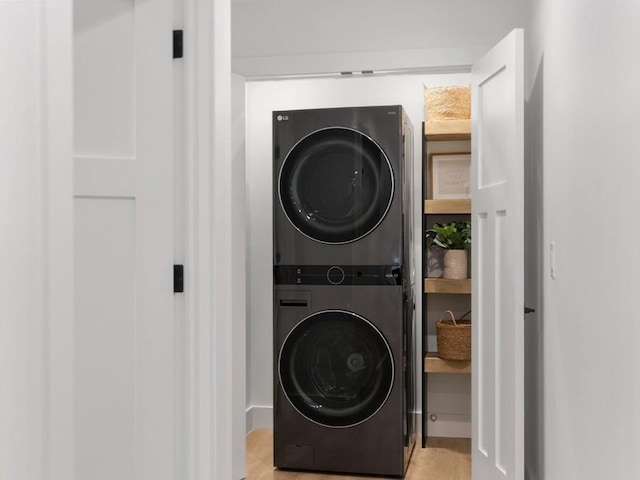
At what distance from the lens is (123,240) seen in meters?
2.11

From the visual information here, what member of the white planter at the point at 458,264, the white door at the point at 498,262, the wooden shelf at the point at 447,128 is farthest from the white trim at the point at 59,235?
the white planter at the point at 458,264

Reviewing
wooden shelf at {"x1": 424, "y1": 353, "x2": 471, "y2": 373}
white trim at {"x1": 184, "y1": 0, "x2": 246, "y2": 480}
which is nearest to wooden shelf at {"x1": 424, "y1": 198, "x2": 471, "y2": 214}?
wooden shelf at {"x1": 424, "y1": 353, "x2": 471, "y2": 373}

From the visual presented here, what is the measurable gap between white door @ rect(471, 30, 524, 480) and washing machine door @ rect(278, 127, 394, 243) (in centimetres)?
62

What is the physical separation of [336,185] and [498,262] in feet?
3.83

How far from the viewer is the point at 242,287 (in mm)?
3887

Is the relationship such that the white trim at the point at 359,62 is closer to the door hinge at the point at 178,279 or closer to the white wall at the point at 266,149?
the white wall at the point at 266,149

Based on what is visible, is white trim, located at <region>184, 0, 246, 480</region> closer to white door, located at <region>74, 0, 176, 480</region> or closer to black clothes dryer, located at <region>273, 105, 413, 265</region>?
white door, located at <region>74, 0, 176, 480</region>

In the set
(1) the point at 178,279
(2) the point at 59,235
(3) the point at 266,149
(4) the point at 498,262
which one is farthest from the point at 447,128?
(2) the point at 59,235

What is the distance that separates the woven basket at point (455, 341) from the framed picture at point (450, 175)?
82 cm

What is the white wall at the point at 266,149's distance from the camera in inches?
194

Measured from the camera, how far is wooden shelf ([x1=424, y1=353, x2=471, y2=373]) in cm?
439

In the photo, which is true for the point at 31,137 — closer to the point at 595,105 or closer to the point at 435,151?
the point at 595,105

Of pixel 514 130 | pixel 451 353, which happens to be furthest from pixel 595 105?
pixel 451 353

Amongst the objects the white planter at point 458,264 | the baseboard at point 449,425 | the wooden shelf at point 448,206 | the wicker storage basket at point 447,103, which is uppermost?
the wicker storage basket at point 447,103
